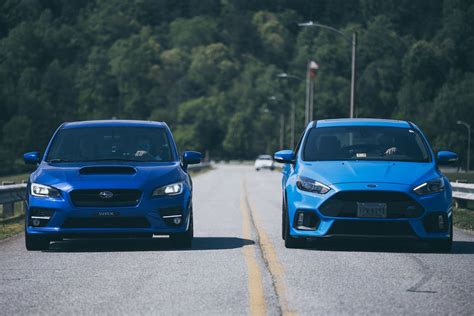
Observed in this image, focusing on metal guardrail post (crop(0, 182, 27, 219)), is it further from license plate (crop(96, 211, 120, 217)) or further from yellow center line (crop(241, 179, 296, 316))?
license plate (crop(96, 211, 120, 217))

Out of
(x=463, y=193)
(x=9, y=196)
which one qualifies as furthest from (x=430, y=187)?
(x=463, y=193)

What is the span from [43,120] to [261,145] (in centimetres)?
6450

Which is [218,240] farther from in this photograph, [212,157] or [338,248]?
[212,157]

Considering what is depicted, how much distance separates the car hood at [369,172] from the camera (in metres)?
13.0

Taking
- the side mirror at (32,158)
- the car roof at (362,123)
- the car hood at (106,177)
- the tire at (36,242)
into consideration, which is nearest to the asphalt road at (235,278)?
the tire at (36,242)

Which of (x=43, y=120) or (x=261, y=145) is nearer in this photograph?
(x=43, y=120)

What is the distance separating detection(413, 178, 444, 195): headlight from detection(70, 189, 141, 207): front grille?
3.37 metres

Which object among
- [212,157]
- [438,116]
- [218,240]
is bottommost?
[212,157]

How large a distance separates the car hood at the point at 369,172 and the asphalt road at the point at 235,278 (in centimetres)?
89

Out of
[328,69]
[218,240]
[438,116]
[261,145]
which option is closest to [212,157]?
[261,145]

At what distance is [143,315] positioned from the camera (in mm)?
8188

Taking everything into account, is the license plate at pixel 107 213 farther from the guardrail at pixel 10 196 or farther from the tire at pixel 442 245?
the guardrail at pixel 10 196

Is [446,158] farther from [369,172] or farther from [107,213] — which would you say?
[107,213]

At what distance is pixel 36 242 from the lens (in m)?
13.3
